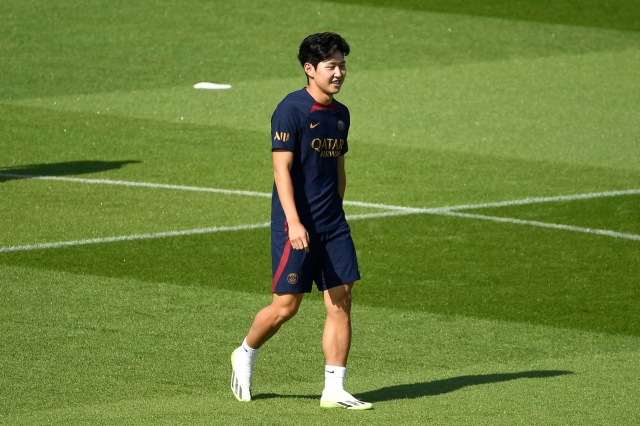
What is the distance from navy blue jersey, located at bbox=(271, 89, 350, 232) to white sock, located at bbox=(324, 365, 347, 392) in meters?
0.78

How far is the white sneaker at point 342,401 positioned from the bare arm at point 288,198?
85 cm

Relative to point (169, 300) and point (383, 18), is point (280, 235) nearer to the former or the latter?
point (169, 300)

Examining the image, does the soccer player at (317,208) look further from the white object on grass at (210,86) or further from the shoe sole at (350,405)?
the white object on grass at (210,86)

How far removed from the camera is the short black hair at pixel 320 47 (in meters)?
7.52

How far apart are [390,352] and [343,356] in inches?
57.0

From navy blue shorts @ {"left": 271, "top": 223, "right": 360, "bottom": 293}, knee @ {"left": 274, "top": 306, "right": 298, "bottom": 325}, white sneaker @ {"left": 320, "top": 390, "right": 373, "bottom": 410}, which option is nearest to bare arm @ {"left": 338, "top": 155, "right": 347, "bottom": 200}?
navy blue shorts @ {"left": 271, "top": 223, "right": 360, "bottom": 293}

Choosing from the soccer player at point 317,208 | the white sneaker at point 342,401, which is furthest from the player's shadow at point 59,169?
the white sneaker at point 342,401

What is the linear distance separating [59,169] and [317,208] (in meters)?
9.39

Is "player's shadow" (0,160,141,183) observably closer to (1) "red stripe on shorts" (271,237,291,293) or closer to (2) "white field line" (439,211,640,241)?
(2) "white field line" (439,211,640,241)

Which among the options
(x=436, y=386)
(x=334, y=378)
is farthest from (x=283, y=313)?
(x=436, y=386)

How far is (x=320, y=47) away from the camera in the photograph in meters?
7.52

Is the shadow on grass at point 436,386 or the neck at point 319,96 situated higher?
the neck at point 319,96

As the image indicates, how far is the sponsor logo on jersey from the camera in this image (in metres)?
7.59

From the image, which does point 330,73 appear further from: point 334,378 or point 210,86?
point 210,86
